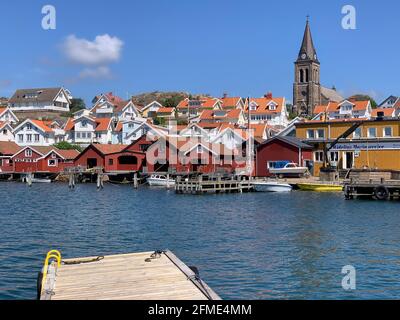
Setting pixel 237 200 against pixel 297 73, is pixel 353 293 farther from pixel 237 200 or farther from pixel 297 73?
pixel 297 73

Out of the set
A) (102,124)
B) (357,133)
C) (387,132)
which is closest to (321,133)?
(357,133)

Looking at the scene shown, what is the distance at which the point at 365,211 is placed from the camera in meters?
41.2

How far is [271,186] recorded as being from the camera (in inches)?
2392

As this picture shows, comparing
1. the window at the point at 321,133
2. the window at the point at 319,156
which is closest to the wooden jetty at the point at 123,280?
the window at the point at 319,156

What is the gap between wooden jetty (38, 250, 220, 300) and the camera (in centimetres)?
1248

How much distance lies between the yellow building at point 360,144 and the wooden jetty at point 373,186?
1227 centimetres

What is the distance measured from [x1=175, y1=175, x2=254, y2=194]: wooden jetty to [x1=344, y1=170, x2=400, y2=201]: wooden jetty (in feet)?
44.2

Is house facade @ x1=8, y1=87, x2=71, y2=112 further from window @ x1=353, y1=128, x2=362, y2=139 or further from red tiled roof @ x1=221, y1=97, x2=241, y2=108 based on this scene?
window @ x1=353, y1=128, x2=362, y2=139

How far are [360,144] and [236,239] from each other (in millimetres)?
44850

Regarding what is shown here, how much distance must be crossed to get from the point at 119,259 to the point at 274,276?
5.95 metres

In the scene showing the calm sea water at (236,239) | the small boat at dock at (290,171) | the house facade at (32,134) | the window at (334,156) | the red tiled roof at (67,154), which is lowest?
the calm sea water at (236,239)

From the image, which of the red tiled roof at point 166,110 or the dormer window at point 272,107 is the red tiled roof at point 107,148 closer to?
the red tiled roof at point 166,110

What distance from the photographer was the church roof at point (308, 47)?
15138 centimetres
